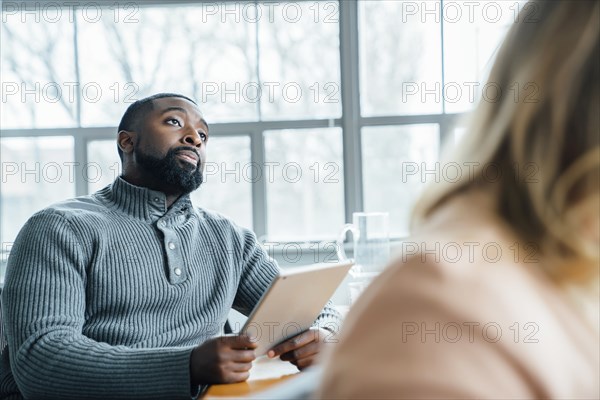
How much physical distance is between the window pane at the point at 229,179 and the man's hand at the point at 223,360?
2.53 metres

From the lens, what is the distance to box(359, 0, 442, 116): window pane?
3.85 m

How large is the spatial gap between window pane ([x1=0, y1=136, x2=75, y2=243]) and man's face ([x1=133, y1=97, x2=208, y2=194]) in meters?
2.10

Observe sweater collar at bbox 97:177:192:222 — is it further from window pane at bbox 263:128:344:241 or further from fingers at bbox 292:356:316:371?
window pane at bbox 263:128:344:241

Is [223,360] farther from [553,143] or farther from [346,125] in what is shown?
[346,125]

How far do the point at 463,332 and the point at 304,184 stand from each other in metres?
3.53

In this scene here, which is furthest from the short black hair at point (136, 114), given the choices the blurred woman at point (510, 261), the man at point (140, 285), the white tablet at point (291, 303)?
the blurred woman at point (510, 261)

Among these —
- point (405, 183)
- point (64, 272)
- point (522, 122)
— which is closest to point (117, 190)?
point (64, 272)

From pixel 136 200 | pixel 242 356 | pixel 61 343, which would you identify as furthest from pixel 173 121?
pixel 242 356

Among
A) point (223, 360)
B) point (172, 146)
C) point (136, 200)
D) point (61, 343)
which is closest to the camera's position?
point (223, 360)

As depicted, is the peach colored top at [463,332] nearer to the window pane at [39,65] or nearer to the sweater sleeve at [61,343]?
the sweater sleeve at [61,343]

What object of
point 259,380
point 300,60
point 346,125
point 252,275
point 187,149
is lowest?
point 259,380

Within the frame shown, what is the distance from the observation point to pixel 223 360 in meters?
1.37

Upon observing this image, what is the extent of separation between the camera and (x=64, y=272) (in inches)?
64.9

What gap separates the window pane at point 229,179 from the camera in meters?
3.93
